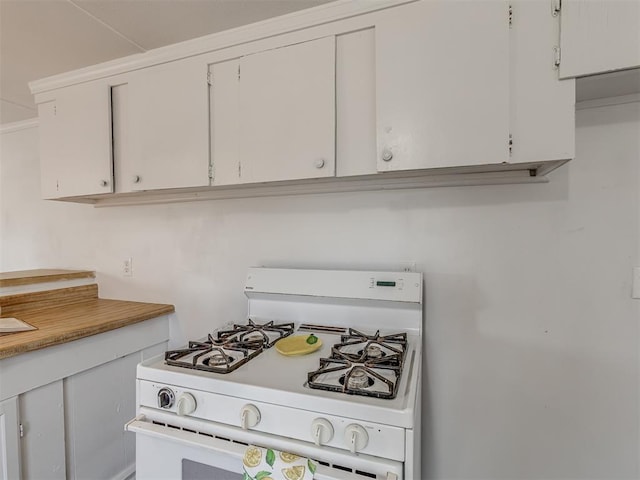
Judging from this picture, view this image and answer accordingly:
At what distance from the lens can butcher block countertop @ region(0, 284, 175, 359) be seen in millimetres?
1275

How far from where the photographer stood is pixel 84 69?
171 centimetres

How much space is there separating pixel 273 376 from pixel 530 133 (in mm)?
1108

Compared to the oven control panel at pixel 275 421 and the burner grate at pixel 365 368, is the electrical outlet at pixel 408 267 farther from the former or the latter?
the oven control panel at pixel 275 421

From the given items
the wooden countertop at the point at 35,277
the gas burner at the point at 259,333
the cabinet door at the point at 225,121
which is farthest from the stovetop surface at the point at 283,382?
the wooden countertop at the point at 35,277

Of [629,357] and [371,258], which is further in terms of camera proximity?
[371,258]

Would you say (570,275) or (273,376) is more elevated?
(570,275)

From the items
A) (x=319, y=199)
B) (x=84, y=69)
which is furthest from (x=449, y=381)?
(x=84, y=69)

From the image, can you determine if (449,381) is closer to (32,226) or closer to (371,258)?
(371,258)

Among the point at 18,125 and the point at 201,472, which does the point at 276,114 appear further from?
the point at 18,125

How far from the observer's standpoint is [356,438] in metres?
0.80

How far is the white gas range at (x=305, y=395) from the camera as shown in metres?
0.81

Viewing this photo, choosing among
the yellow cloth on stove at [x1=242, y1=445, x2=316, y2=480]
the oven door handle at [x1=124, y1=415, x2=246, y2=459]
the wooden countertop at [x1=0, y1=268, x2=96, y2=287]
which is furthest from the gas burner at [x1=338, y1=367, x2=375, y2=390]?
the wooden countertop at [x1=0, y1=268, x2=96, y2=287]

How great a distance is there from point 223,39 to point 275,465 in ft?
5.25

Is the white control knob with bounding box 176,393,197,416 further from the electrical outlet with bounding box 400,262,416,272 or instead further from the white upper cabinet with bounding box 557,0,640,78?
the white upper cabinet with bounding box 557,0,640,78
